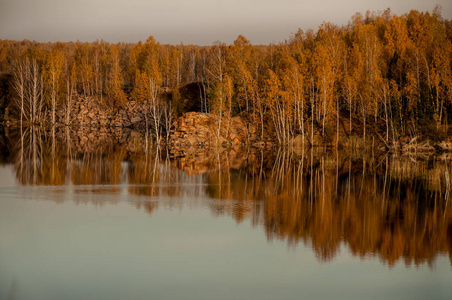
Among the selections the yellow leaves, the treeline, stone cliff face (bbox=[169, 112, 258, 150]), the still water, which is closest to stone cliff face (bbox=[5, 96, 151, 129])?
the yellow leaves

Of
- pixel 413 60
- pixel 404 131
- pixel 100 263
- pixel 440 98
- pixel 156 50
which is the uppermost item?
pixel 156 50

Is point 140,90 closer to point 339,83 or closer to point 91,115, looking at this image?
point 91,115

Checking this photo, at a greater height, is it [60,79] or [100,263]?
[60,79]

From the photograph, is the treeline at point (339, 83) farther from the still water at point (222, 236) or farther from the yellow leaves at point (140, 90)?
the still water at point (222, 236)

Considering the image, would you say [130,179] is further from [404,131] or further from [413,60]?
[413,60]

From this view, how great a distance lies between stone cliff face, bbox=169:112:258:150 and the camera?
6631 cm

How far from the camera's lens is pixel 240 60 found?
72.0 metres

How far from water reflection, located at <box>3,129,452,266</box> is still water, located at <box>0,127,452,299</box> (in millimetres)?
108

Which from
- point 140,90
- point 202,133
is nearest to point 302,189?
point 202,133

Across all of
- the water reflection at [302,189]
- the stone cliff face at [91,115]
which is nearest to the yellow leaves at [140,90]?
the stone cliff face at [91,115]

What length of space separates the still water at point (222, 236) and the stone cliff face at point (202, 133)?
30371mm

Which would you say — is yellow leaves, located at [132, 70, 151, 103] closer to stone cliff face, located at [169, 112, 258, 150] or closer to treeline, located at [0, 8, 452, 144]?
treeline, located at [0, 8, 452, 144]

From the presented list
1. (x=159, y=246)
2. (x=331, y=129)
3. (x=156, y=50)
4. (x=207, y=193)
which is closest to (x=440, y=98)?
(x=331, y=129)

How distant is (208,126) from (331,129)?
1619 centimetres
